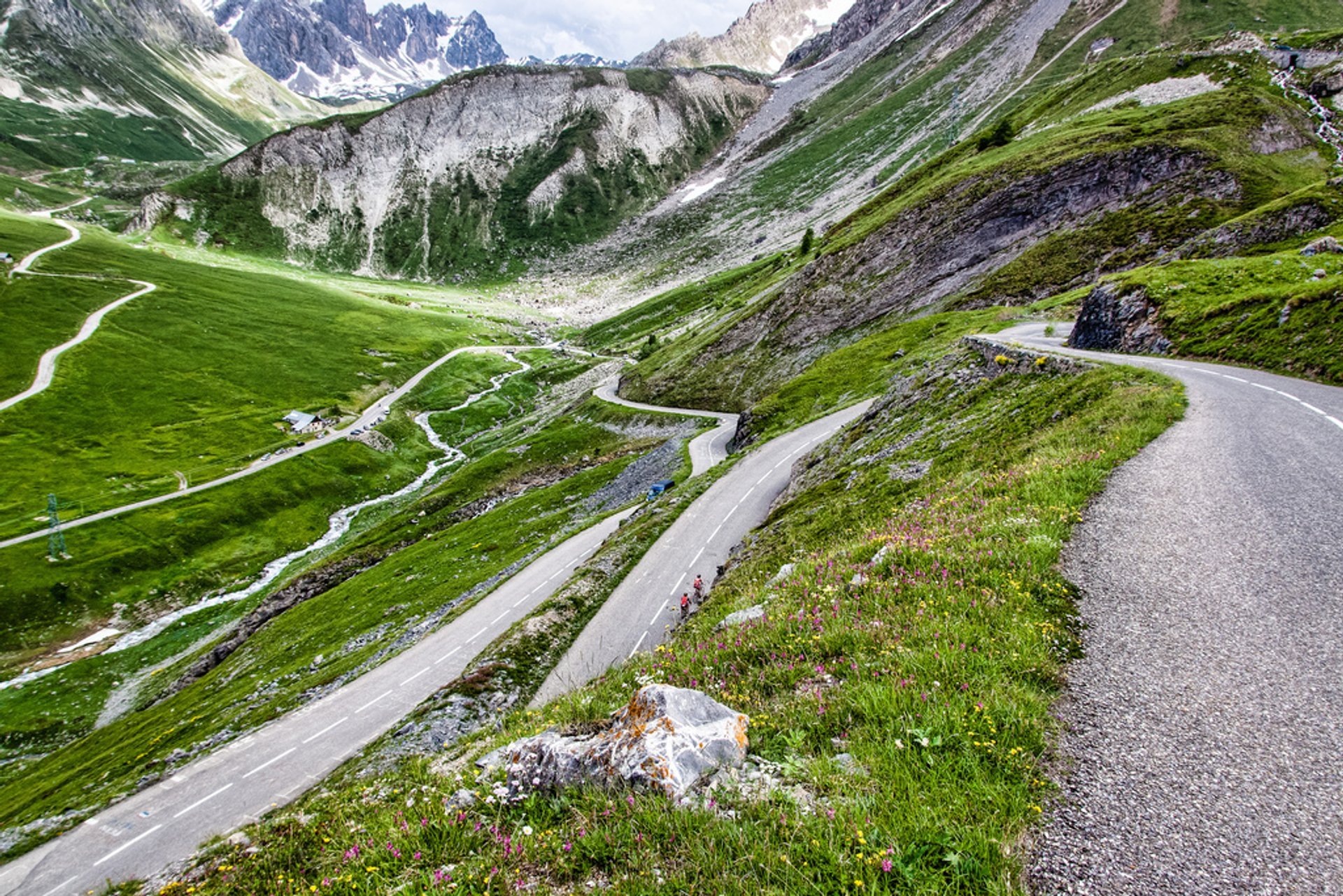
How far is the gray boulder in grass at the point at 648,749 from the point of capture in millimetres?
6874

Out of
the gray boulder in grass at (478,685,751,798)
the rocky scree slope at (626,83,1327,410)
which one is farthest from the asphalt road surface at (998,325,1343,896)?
the rocky scree slope at (626,83,1327,410)

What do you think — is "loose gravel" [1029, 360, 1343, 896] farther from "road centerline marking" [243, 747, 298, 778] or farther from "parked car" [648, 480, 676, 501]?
"parked car" [648, 480, 676, 501]

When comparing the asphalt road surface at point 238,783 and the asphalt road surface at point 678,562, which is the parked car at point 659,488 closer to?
the asphalt road surface at point 678,562

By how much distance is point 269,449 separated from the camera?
328 ft

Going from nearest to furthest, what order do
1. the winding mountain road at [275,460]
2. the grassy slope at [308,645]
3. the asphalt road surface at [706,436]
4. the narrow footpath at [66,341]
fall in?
the grassy slope at [308,645] < the asphalt road surface at [706,436] < the winding mountain road at [275,460] < the narrow footpath at [66,341]

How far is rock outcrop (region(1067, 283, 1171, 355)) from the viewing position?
3247 cm

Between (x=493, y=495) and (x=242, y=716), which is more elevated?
(x=493, y=495)

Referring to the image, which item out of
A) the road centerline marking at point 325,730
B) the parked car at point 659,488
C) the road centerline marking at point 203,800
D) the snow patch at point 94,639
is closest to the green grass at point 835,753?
the road centerline marking at point 325,730

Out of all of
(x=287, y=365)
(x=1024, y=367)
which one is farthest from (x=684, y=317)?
(x=1024, y=367)

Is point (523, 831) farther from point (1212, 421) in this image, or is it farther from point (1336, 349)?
point (1336, 349)

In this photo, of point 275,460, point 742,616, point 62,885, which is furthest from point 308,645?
point 275,460

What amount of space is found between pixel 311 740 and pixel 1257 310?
53622 mm

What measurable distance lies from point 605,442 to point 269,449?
65515 mm

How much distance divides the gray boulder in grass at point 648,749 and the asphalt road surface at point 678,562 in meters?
13.9
